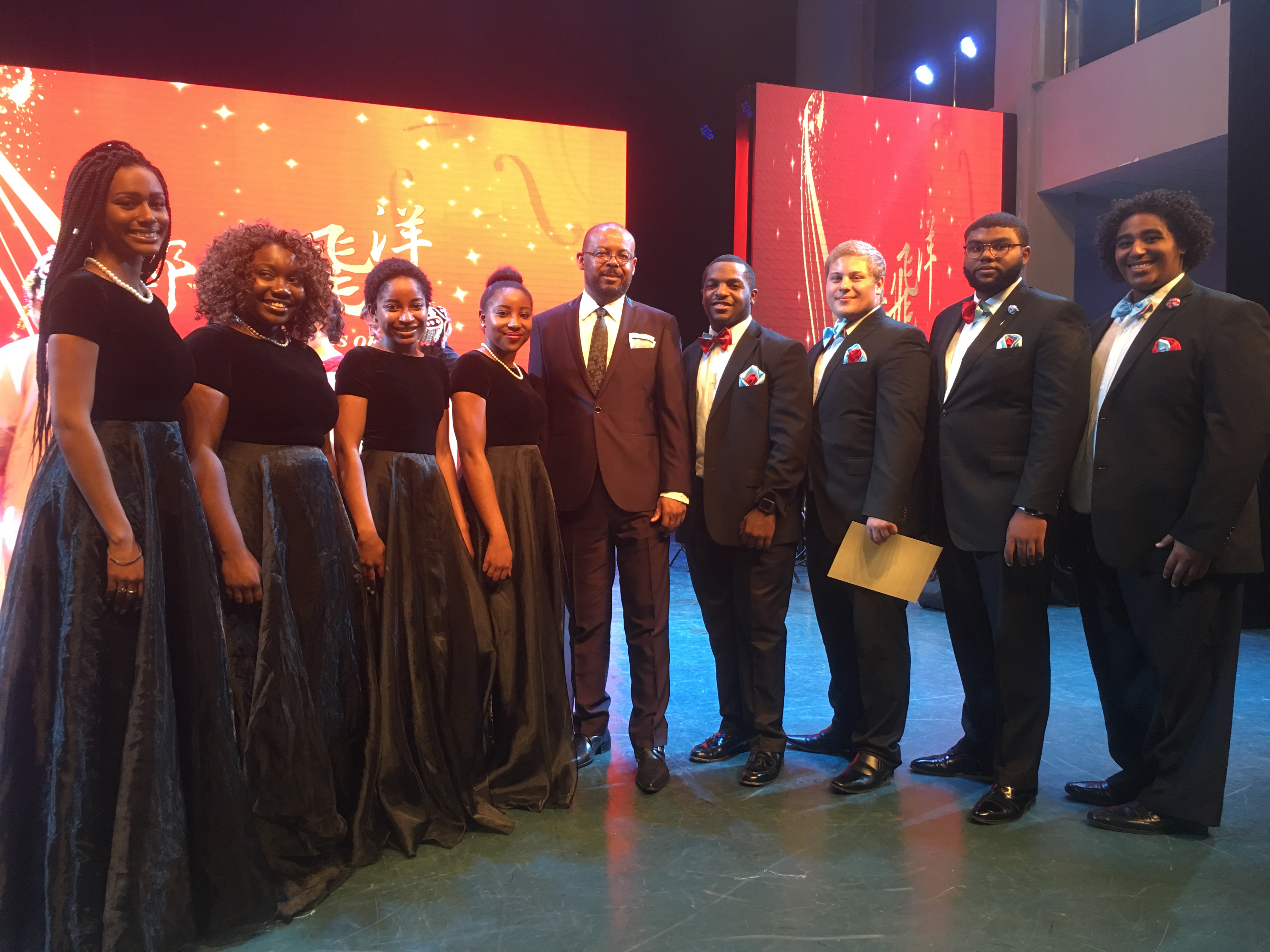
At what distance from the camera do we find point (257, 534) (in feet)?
6.91

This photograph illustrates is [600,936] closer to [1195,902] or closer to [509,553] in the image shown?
[509,553]

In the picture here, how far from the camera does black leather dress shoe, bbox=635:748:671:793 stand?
2.76m

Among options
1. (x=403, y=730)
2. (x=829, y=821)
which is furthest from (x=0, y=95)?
(x=829, y=821)

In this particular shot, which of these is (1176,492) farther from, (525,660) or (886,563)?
(525,660)

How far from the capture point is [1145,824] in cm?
246

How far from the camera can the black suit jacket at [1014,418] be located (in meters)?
2.50

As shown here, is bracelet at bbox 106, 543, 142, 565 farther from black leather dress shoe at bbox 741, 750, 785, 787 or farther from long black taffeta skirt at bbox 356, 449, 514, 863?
black leather dress shoe at bbox 741, 750, 785, 787

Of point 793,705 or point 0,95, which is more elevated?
point 0,95

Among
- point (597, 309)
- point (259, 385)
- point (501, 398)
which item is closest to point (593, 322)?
point (597, 309)

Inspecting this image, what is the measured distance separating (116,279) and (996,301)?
2.33m

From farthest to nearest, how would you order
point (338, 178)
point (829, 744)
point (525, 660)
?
point (338, 178) → point (829, 744) → point (525, 660)

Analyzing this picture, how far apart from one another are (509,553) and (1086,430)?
171 cm

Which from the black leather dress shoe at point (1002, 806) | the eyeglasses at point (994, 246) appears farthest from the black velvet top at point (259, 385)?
the black leather dress shoe at point (1002, 806)

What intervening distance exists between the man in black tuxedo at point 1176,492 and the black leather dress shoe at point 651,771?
1228mm
